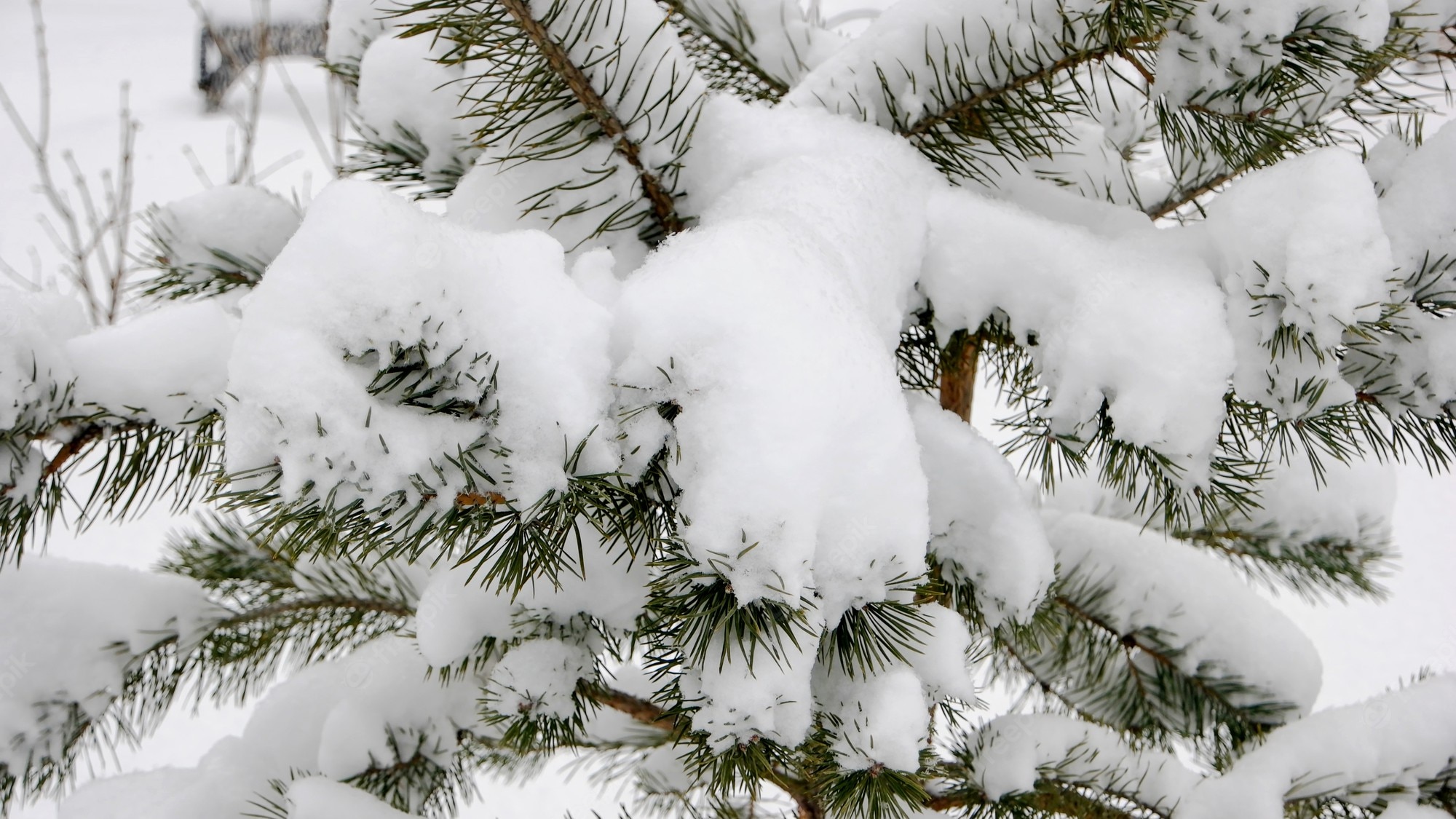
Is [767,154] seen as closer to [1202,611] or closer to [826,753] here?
[826,753]

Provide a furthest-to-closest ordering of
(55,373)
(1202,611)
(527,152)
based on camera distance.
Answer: (1202,611) → (527,152) → (55,373)

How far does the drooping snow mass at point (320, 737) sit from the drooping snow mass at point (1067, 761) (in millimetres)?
438

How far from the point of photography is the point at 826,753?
0.44 metres

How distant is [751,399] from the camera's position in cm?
35

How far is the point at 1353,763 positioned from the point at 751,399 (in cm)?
58

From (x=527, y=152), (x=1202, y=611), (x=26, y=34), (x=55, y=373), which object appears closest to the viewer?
(x=55, y=373)

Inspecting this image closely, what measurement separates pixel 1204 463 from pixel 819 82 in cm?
35

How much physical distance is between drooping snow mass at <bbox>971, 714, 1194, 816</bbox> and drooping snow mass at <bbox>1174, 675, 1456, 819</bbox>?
6 cm

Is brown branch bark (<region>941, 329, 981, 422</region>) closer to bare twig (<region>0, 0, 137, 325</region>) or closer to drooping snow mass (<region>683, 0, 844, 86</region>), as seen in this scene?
drooping snow mass (<region>683, 0, 844, 86</region>)

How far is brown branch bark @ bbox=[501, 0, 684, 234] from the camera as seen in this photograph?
42 centimetres

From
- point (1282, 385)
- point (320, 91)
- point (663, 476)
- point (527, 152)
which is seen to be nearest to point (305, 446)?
point (663, 476)

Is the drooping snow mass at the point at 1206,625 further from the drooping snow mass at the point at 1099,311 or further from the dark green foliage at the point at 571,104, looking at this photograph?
the dark green foliage at the point at 571,104

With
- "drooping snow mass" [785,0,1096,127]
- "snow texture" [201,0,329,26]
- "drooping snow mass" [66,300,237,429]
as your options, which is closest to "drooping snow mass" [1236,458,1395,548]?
"drooping snow mass" [785,0,1096,127]

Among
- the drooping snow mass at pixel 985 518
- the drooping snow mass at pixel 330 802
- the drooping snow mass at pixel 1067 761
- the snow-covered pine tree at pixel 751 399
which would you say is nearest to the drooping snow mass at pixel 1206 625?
the snow-covered pine tree at pixel 751 399
